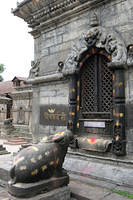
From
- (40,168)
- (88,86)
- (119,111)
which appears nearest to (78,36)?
(88,86)

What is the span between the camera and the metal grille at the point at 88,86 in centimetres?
554

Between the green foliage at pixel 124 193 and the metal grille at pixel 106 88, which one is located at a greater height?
the metal grille at pixel 106 88

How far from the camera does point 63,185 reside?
142 inches

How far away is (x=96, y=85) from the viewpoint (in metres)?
5.34

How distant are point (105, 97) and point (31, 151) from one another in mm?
2661

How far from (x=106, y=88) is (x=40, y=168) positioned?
2.88 m

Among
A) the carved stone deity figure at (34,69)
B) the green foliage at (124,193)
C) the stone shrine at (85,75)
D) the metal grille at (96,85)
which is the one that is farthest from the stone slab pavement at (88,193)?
the carved stone deity figure at (34,69)

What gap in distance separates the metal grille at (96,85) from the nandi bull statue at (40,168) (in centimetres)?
178

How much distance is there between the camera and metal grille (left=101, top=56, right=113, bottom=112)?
201 inches

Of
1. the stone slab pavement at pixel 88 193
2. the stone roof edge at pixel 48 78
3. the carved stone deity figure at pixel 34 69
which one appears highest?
the carved stone deity figure at pixel 34 69

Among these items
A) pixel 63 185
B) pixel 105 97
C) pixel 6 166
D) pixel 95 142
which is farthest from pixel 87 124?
pixel 6 166

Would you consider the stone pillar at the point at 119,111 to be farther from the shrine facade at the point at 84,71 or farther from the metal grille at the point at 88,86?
the metal grille at the point at 88,86

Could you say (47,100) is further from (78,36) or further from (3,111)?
(3,111)

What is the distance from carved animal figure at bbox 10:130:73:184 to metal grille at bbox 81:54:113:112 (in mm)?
1777
